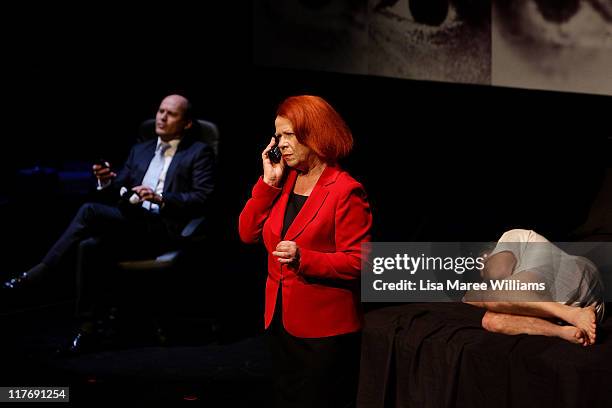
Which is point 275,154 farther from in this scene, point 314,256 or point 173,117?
point 173,117

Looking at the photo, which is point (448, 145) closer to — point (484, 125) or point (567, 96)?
point (484, 125)

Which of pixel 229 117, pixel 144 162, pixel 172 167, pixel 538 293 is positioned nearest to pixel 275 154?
pixel 538 293

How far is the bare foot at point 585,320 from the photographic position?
2.83 metres

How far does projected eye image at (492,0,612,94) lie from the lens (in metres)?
4.44

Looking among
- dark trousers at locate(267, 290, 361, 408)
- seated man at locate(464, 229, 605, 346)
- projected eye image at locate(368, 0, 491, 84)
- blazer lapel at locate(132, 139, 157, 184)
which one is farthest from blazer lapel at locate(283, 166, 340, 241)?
projected eye image at locate(368, 0, 491, 84)

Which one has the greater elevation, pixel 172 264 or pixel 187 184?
pixel 187 184

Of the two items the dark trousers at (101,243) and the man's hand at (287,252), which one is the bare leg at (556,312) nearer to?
the man's hand at (287,252)

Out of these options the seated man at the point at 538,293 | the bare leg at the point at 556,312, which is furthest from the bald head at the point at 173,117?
the bare leg at the point at 556,312

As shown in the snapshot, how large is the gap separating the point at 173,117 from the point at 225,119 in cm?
97

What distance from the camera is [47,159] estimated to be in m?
5.65

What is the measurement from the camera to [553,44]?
15.1ft

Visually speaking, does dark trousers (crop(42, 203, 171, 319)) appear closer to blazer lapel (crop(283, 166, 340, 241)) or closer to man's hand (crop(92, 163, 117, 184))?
man's hand (crop(92, 163, 117, 184))

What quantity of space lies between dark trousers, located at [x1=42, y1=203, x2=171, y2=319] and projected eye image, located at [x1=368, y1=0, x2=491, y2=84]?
1.59 metres

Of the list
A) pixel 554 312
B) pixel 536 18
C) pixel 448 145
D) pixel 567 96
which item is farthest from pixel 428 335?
pixel 536 18
